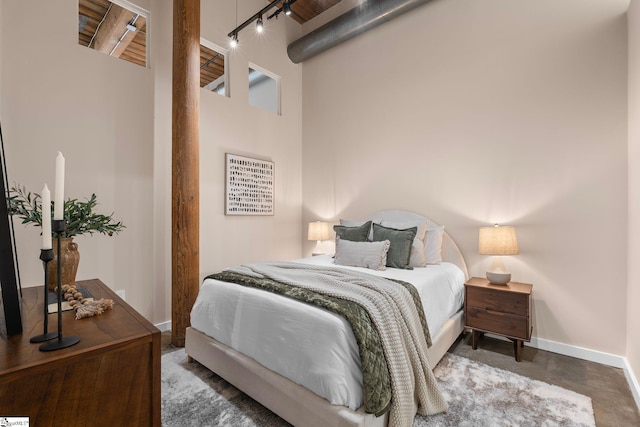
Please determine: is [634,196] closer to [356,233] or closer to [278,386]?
[356,233]

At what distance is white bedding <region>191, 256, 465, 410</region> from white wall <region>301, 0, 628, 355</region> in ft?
3.60

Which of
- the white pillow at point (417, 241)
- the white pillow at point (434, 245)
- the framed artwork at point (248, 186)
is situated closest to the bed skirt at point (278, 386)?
the white pillow at point (417, 241)

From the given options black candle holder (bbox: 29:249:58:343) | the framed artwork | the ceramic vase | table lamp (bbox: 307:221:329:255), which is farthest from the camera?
table lamp (bbox: 307:221:329:255)

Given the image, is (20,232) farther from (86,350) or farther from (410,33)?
(410,33)

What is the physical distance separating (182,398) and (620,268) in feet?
11.2

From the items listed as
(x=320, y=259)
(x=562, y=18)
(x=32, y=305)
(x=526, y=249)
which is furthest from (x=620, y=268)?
(x=32, y=305)

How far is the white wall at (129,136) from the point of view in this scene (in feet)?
7.89

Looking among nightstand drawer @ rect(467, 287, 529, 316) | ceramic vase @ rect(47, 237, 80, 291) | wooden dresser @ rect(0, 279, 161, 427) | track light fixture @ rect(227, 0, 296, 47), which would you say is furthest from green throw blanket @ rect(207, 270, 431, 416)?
track light fixture @ rect(227, 0, 296, 47)

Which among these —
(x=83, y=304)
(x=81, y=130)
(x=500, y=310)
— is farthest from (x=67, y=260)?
(x=500, y=310)

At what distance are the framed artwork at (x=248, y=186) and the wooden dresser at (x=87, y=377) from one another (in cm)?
280

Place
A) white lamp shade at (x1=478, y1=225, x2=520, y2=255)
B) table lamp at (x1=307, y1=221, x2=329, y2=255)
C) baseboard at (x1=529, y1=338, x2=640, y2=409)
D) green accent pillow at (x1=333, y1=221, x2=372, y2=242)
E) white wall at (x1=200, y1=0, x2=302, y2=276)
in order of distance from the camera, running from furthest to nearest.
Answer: table lamp at (x1=307, y1=221, x2=329, y2=255)
white wall at (x1=200, y1=0, x2=302, y2=276)
green accent pillow at (x1=333, y1=221, x2=372, y2=242)
white lamp shade at (x1=478, y1=225, x2=520, y2=255)
baseboard at (x1=529, y1=338, x2=640, y2=409)

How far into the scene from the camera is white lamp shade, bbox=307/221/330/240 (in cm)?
410

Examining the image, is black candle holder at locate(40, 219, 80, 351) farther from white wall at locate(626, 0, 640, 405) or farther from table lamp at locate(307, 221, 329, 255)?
table lamp at locate(307, 221, 329, 255)

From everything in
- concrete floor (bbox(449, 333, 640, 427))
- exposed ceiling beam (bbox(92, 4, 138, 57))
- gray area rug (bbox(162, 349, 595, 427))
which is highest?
exposed ceiling beam (bbox(92, 4, 138, 57))
